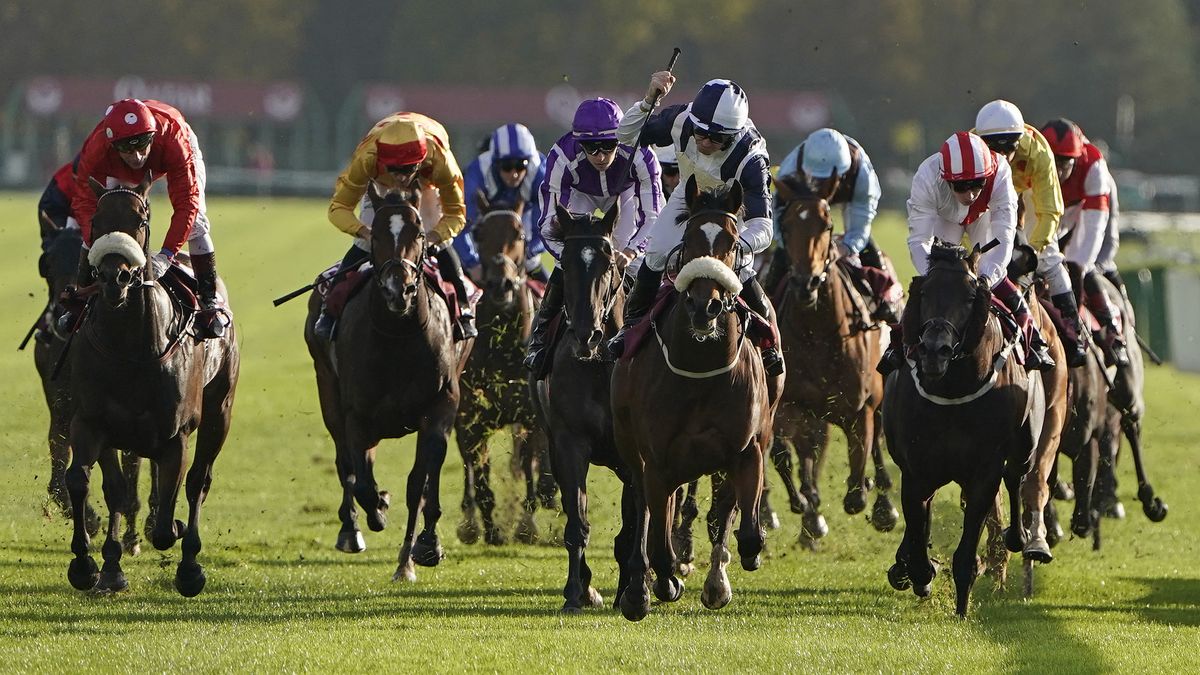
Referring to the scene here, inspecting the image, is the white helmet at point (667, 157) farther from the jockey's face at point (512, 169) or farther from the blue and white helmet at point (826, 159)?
the jockey's face at point (512, 169)

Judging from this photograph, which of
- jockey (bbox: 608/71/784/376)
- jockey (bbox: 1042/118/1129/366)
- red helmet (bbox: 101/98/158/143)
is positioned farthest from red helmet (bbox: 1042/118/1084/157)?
red helmet (bbox: 101/98/158/143)

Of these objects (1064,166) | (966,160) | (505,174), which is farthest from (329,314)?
(1064,166)

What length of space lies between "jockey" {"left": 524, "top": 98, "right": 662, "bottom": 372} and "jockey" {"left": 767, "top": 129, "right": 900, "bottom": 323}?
5.72ft

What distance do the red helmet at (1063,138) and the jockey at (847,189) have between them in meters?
0.98

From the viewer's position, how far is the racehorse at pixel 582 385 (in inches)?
338

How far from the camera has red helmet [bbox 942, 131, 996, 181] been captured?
29.9ft

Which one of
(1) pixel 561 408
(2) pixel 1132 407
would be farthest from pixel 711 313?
(2) pixel 1132 407

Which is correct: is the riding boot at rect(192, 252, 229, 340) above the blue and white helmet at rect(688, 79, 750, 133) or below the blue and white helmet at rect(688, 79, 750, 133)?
below

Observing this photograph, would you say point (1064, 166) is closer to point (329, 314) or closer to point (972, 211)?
point (972, 211)

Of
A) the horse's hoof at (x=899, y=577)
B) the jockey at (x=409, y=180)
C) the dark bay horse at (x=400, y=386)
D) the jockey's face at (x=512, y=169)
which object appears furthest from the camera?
the jockey's face at (x=512, y=169)

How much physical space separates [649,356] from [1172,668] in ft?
7.48

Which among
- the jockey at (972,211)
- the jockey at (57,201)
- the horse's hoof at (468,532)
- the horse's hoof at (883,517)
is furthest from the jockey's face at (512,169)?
the jockey at (972,211)

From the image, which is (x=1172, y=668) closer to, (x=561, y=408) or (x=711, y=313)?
(x=711, y=313)

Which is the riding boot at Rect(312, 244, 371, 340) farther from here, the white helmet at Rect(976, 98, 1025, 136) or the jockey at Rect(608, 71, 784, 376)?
the white helmet at Rect(976, 98, 1025, 136)
